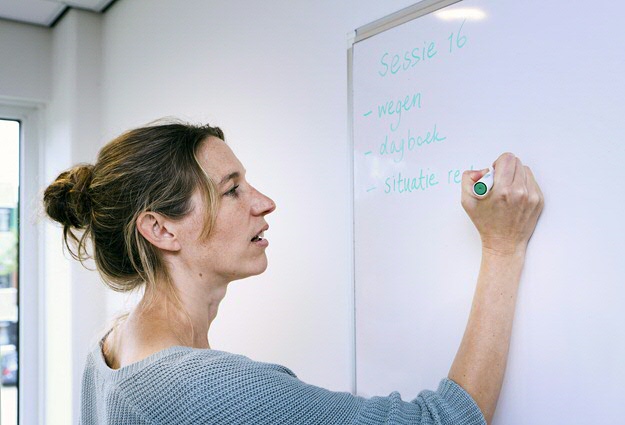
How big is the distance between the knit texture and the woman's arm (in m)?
0.05

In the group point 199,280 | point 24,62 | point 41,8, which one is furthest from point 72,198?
point 24,62

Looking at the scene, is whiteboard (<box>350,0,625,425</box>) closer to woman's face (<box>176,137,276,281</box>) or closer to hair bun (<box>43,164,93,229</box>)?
woman's face (<box>176,137,276,281</box>)

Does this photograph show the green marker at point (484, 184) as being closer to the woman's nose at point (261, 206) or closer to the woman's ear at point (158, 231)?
the woman's nose at point (261, 206)

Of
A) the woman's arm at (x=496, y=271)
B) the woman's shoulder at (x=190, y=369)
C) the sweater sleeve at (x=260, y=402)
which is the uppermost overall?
the woman's arm at (x=496, y=271)

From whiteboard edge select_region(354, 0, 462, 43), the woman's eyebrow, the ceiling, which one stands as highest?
the ceiling

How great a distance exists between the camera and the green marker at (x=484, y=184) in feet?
3.36

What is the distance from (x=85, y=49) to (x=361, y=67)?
5.92 feet

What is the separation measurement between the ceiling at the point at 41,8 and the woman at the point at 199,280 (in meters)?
1.60

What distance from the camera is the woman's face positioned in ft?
4.09

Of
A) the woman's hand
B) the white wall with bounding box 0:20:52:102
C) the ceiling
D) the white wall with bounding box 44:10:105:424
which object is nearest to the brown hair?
the woman's hand

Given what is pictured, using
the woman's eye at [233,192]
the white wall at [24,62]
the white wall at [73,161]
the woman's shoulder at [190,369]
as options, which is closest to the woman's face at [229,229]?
the woman's eye at [233,192]

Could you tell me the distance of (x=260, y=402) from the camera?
0.96m

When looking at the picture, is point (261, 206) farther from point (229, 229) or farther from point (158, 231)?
point (158, 231)

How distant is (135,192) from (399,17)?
62cm
